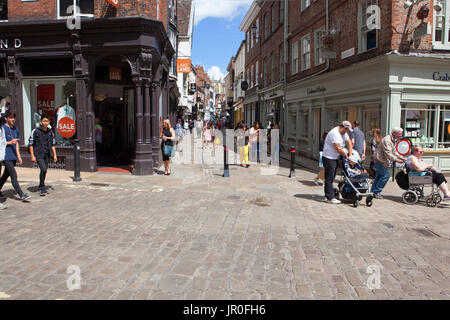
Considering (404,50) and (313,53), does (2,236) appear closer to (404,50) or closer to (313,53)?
(404,50)

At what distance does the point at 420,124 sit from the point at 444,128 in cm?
88

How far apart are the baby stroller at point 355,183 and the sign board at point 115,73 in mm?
9728

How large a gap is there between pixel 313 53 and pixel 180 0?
2358cm

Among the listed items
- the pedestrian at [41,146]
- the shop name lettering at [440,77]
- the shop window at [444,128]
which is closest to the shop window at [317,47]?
the shop name lettering at [440,77]

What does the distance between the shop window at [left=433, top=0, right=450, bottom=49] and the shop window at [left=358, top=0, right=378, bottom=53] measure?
179cm

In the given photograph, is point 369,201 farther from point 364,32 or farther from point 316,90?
point 316,90

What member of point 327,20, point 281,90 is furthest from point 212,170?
point 281,90

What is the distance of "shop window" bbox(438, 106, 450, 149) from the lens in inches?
457

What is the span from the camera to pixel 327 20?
1538 cm

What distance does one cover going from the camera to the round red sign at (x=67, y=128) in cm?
1218

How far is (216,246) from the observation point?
5.16 m

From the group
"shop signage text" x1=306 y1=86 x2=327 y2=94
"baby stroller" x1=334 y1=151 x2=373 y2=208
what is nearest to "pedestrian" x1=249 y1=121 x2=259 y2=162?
"shop signage text" x1=306 y1=86 x2=327 y2=94

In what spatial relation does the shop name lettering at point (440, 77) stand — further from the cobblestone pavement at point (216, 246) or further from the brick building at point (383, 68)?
the cobblestone pavement at point (216, 246)

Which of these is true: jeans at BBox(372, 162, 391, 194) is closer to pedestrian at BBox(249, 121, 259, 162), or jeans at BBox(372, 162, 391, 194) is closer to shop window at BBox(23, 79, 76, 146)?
pedestrian at BBox(249, 121, 259, 162)
